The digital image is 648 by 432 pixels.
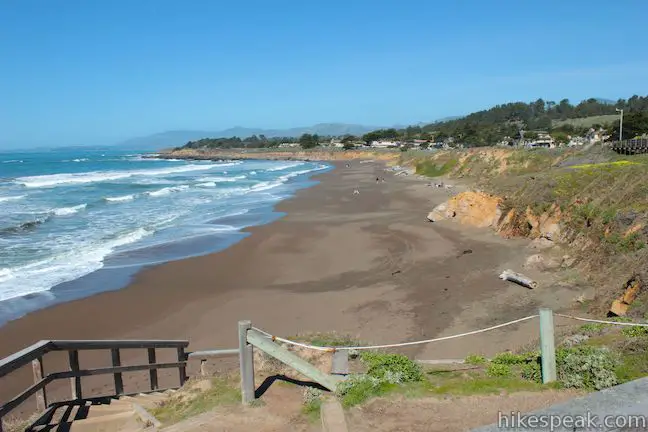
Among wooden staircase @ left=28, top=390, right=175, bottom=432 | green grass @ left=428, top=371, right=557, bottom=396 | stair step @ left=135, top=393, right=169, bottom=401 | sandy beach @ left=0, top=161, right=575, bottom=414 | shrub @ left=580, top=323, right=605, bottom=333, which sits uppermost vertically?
green grass @ left=428, top=371, right=557, bottom=396

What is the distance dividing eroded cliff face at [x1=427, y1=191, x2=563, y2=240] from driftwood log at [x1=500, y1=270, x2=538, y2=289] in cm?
355

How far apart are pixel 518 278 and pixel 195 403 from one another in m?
10.6

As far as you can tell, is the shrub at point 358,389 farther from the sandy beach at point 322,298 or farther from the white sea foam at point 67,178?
the white sea foam at point 67,178

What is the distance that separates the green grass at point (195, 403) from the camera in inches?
212

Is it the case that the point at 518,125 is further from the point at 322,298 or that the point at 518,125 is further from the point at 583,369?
the point at 583,369

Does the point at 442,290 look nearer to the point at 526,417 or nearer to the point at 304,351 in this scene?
the point at 304,351

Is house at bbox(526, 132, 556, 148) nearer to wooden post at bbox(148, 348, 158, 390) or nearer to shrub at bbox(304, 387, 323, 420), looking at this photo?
wooden post at bbox(148, 348, 158, 390)

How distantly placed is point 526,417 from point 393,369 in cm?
211

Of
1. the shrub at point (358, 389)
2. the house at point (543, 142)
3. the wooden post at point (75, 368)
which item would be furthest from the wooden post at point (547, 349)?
the house at point (543, 142)

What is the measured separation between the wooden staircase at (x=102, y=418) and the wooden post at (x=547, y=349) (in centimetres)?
401

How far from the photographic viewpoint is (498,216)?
845 inches

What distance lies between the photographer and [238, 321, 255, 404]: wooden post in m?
5.28

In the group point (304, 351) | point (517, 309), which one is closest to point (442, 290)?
point (517, 309)

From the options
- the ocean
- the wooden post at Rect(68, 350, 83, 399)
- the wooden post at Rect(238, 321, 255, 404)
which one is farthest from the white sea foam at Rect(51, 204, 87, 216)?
the wooden post at Rect(238, 321, 255, 404)
